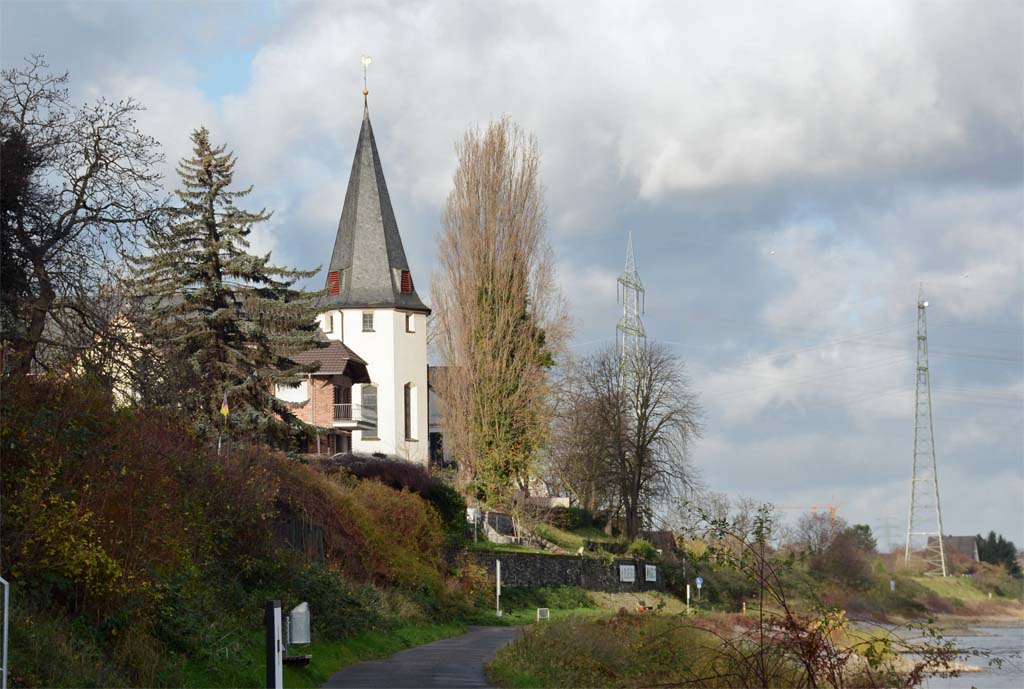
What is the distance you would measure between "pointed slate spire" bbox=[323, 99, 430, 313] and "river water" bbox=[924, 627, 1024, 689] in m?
32.9

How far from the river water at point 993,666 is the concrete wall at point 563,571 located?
1297 cm

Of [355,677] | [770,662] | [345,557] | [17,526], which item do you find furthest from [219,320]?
[770,662]

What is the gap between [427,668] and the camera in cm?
2008

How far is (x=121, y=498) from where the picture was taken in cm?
1569

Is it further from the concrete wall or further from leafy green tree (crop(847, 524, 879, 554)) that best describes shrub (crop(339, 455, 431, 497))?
leafy green tree (crop(847, 524, 879, 554))

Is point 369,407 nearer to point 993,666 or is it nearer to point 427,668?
point 993,666

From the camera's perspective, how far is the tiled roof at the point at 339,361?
59.5 metres

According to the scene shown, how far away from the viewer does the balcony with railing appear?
6147 cm

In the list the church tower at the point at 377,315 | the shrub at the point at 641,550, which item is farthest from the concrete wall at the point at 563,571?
the church tower at the point at 377,315

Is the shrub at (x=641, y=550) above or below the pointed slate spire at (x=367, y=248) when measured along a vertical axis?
below

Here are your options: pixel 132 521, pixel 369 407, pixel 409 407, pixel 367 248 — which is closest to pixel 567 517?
pixel 409 407

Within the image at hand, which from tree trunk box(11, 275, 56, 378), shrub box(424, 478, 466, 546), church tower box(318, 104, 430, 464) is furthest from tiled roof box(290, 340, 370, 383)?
tree trunk box(11, 275, 56, 378)

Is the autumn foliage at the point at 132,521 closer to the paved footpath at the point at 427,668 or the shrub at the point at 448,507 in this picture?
the paved footpath at the point at 427,668

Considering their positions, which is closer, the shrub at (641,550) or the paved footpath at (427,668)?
the paved footpath at (427,668)
